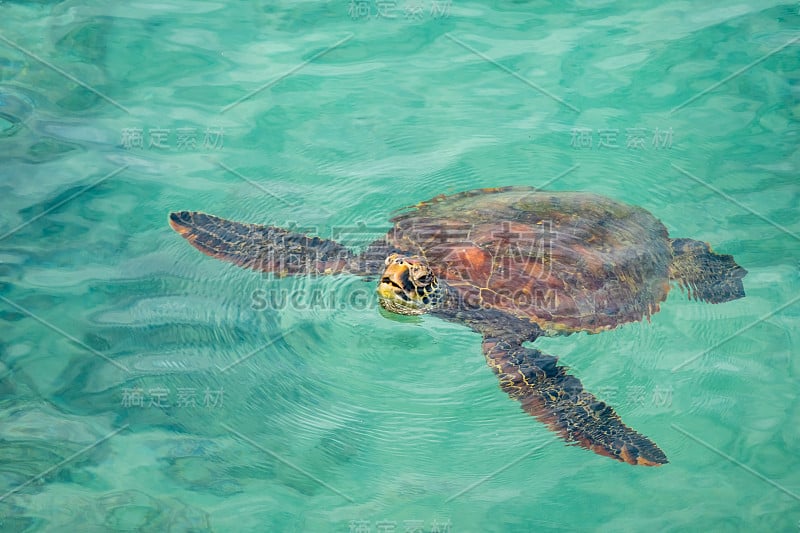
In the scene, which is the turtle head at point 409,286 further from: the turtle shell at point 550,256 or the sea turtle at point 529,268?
the turtle shell at point 550,256

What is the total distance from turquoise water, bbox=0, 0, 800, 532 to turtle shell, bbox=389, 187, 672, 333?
250 mm

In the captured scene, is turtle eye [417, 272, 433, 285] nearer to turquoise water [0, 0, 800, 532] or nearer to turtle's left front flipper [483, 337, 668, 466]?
turquoise water [0, 0, 800, 532]

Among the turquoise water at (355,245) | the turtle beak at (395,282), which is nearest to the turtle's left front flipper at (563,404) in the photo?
the turquoise water at (355,245)

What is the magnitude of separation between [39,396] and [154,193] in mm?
2113

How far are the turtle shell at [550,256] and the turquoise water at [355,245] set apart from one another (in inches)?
9.8

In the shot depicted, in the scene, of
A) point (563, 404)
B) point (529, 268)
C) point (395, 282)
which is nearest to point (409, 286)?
point (395, 282)

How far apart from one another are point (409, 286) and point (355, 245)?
100 cm

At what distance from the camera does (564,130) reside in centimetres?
661

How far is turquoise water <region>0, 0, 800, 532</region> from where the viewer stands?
4.09 metres

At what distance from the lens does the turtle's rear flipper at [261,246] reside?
5.24 m

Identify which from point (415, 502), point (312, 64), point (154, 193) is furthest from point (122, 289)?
point (312, 64)

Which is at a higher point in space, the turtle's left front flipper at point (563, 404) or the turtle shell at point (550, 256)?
the turtle shell at point (550, 256)

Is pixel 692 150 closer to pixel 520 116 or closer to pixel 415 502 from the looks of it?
pixel 520 116

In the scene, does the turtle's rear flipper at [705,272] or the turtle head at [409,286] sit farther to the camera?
the turtle's rear flipper at [705,272]
